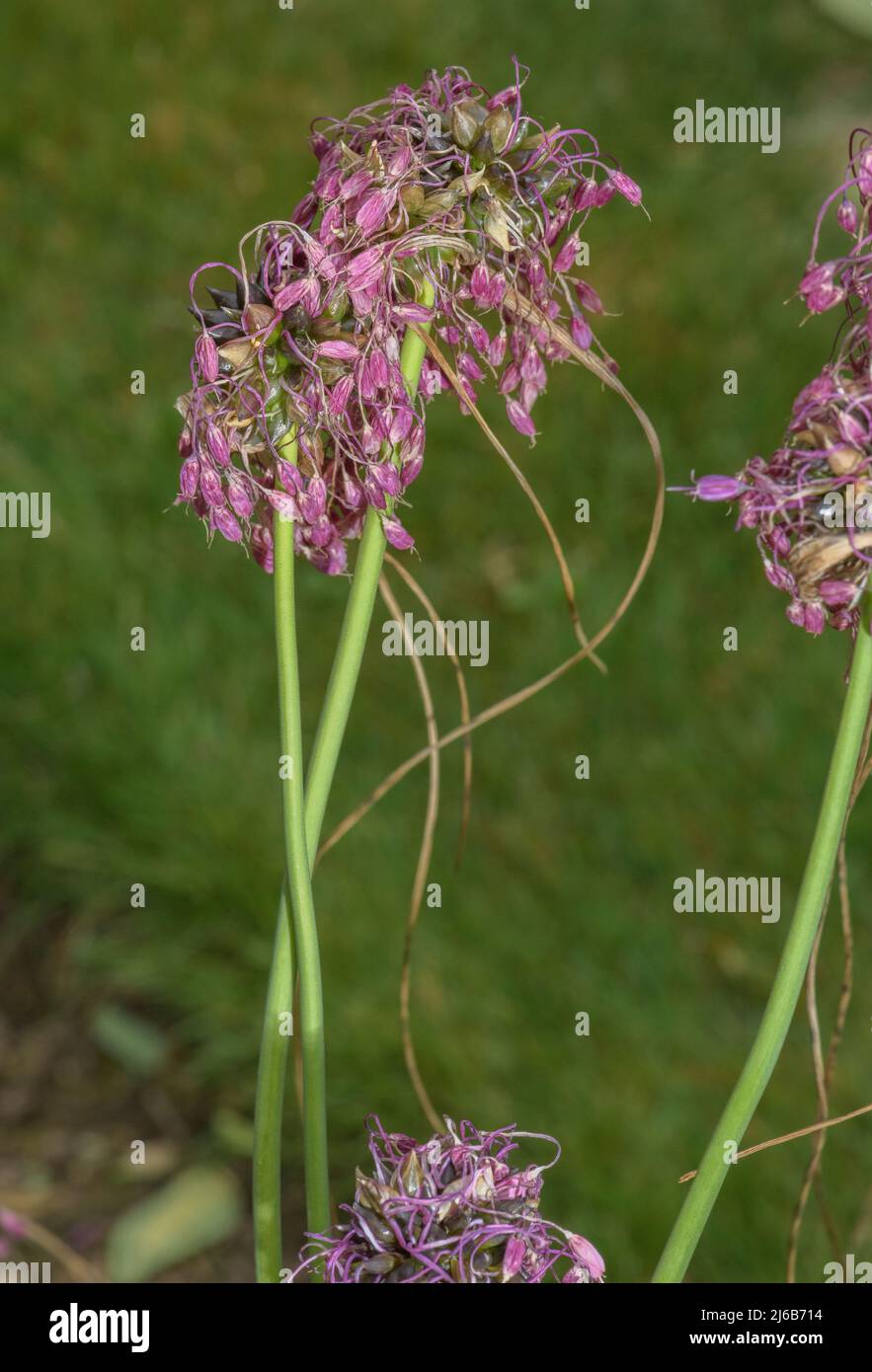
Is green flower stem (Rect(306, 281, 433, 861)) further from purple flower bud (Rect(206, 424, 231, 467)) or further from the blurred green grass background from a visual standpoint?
the blurred green grass background

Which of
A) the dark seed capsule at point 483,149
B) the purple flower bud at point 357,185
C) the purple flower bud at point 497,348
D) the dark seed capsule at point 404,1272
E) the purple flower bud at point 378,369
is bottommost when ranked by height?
the dark seed capsule at point 404,1272

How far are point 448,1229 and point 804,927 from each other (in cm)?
11

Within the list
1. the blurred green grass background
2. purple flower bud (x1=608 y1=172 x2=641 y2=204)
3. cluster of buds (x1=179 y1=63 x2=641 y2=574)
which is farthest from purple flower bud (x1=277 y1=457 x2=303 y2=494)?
the blurred green grass background

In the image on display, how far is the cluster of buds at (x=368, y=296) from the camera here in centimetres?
34

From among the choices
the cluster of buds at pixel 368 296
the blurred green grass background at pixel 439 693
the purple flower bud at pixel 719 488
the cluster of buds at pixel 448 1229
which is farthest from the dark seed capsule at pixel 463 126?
the blurred green grass background at pixel 439 693

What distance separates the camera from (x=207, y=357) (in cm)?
34

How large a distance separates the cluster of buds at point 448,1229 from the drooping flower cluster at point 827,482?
14 cm

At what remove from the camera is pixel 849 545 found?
0.31 metres

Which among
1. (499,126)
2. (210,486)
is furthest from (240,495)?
(499,126)

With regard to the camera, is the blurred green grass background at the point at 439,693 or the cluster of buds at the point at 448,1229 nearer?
the cluster of buds at the point at 448,1229

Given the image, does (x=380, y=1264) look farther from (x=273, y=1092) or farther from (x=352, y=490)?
(x=352, y=490)

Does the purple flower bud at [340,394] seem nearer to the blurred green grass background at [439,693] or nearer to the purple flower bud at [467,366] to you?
the purple flower bud at [467,366]

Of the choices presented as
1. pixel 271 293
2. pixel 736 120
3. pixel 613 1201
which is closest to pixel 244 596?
pixel 613 1201

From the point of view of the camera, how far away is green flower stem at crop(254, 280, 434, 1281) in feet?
1.13
